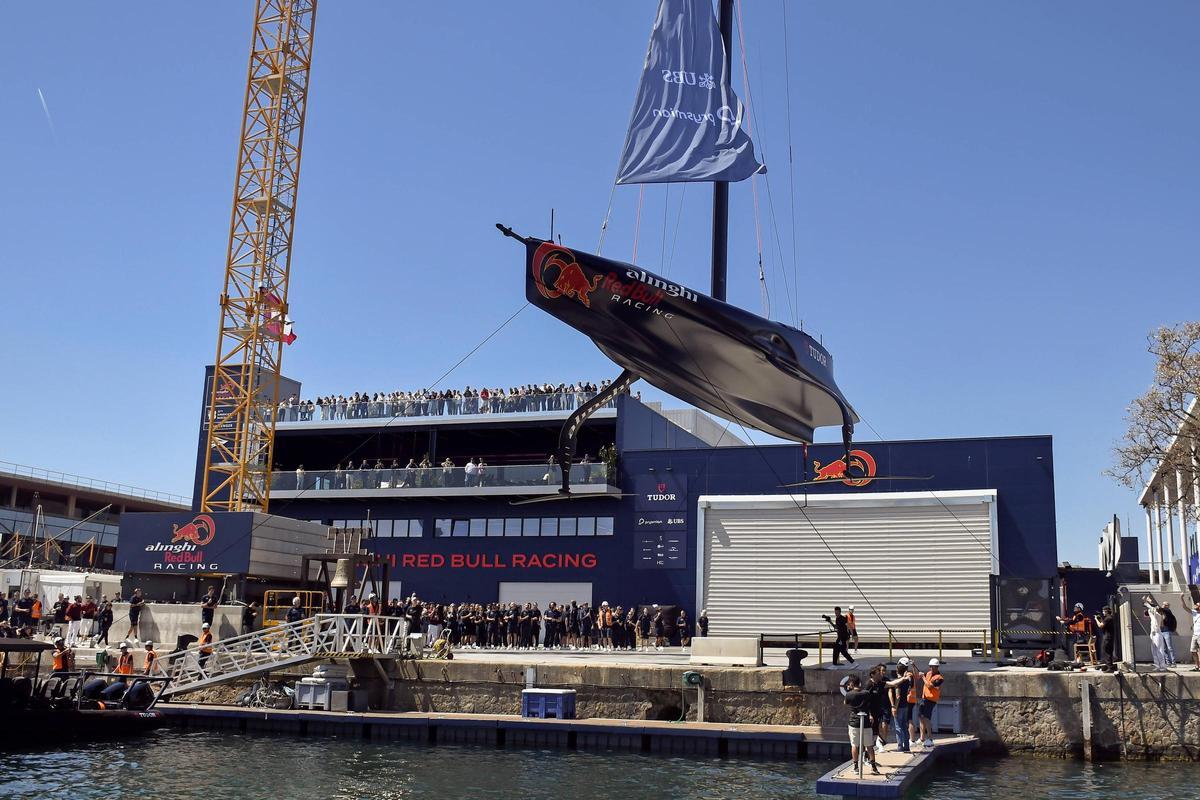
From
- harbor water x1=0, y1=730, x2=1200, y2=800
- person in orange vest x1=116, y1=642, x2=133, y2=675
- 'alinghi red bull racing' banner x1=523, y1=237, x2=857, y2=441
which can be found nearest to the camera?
harbor water x1=0, y1=730, x2=1200, y2=800

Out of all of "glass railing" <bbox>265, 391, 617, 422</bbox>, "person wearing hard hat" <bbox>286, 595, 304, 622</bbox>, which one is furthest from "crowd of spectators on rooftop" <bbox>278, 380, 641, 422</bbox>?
"person wearing hard hat" <bbox>286, 595, 304, 622</bbox>

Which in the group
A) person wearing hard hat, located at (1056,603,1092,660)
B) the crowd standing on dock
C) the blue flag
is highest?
the blue flag

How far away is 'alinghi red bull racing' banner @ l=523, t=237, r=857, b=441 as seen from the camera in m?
21.3

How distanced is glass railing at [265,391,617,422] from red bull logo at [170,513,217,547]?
34.9 feet

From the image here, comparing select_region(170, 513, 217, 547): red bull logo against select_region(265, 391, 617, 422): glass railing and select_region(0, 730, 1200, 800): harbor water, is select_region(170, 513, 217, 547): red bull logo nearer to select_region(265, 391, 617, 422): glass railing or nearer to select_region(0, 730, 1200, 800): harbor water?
select_region(265, 391, 617, 422): glass railing

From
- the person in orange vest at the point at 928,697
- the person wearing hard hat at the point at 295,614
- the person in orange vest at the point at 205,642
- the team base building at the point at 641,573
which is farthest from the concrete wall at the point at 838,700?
the person in orange vest at the point at 205,642

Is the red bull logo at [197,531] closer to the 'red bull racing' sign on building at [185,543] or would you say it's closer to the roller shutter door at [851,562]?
the 'red bull racing' sign on building at [185,543]

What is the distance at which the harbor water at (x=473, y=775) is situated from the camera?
19.2 metres

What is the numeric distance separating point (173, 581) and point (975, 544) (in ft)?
97.2

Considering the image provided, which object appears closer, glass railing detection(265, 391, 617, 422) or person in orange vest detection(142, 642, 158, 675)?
person in orange vest detection(142, 642, 158, 675)

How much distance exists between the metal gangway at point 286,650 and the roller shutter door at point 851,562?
14588mm

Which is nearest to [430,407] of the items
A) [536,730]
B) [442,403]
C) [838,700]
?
[442,403]

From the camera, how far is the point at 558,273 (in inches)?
834

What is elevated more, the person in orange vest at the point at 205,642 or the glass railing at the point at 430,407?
the glass railing at the point at 430,407
